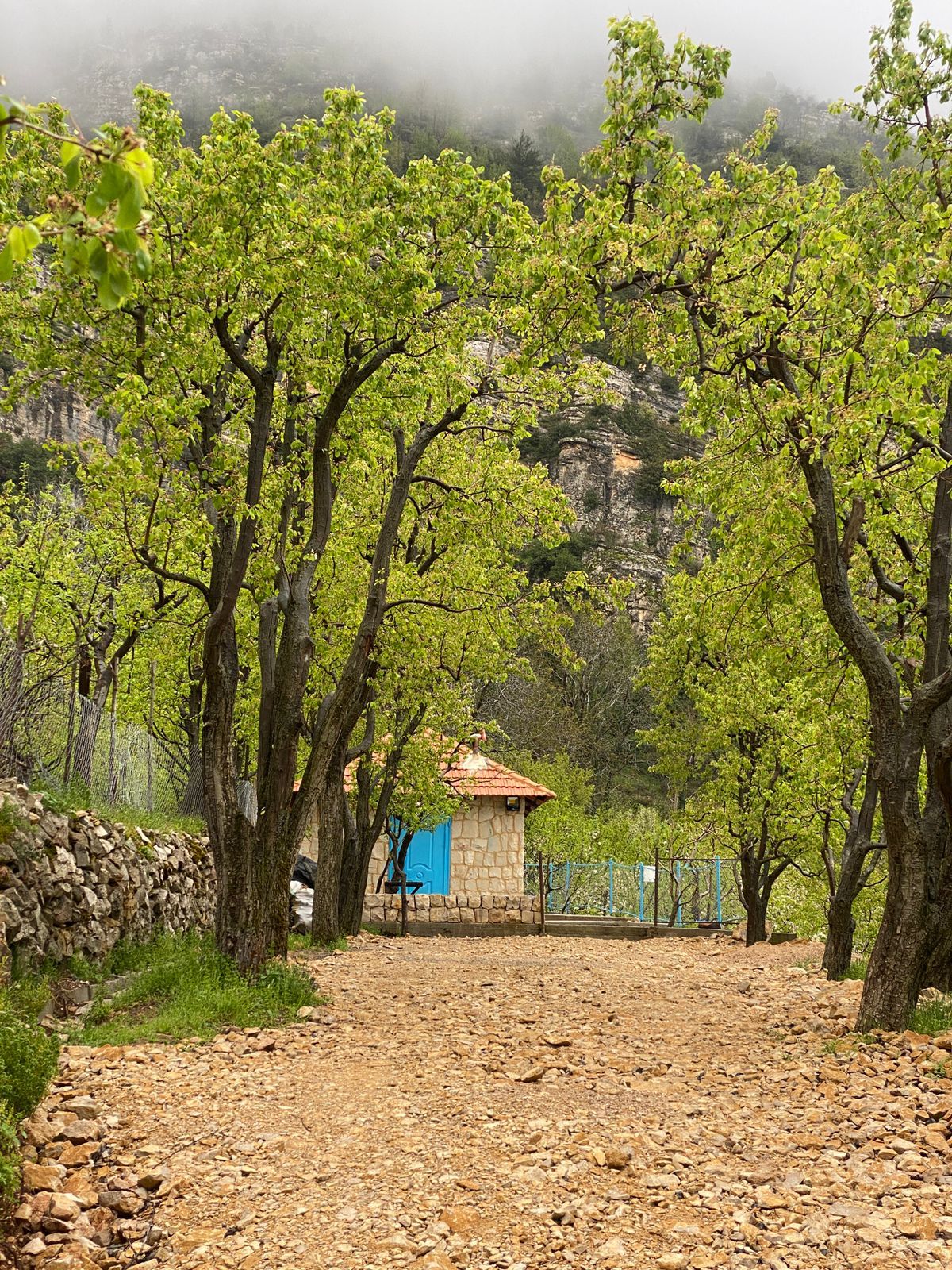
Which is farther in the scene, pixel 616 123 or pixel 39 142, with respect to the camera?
pixel 39 142

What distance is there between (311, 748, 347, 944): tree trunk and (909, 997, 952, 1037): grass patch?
8.86 metres

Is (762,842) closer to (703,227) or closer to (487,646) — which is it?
(487,646)

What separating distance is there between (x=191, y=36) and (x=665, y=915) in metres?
173

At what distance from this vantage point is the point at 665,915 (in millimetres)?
30047

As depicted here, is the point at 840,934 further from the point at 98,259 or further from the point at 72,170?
the point at 72,170

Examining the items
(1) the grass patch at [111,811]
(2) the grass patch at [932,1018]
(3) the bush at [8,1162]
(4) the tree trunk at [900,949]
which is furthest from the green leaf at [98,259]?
(2) the grass patch at [932,1018]

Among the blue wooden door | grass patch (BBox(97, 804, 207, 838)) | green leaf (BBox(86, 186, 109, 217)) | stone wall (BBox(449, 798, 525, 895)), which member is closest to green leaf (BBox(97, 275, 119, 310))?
green leaf (BBox(86, 186, 109, 217))

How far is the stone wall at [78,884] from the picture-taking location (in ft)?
25.8

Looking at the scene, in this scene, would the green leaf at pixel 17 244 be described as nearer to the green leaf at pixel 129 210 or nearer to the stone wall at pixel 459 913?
the green leaf at pixel 129 210

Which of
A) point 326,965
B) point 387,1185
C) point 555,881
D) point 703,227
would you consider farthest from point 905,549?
point 555,881

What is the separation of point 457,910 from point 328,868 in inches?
310

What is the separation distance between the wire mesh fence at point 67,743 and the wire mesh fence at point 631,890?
16.6 m

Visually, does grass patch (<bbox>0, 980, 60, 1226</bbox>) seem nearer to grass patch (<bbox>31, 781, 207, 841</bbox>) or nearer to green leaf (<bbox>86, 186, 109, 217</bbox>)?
grass patch (<bbox>31, 781, 207, 841</bbox>)

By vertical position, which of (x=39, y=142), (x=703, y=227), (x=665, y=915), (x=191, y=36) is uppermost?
(x=191, y=36)
